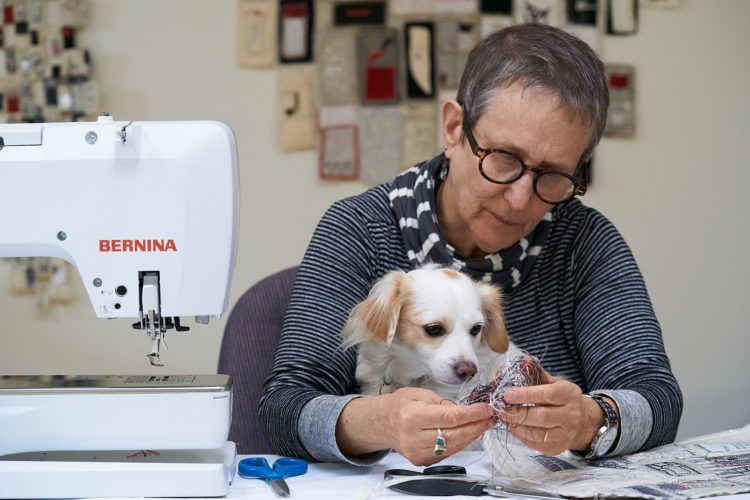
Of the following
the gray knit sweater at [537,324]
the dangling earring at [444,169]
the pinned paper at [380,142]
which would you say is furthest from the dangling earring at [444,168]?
the pinned paper at [380,142]

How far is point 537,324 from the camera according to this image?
1.92m

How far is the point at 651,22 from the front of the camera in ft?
12.6

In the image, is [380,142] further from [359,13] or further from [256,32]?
[256,32]

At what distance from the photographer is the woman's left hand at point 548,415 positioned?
Answer: 1.30 metres

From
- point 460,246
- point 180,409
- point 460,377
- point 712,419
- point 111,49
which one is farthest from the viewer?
point 712,419

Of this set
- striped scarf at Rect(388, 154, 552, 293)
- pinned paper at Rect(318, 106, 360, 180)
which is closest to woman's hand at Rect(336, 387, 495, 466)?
striped scarf at Rect(388, 154, 552, 293)

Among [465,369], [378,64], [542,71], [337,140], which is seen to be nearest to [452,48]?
[378,64]

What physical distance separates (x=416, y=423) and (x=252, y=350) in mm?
856

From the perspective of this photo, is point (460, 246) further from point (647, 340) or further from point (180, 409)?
point (180, 409)

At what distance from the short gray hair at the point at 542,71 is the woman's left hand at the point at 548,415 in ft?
1.77

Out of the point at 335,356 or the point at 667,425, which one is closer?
the point at 667,425

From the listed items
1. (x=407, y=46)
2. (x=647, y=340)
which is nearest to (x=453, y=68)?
(x=407, y=46)

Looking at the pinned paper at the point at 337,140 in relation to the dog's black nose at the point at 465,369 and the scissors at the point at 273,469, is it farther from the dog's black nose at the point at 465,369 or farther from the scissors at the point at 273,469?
the scissors at the point at 273,469

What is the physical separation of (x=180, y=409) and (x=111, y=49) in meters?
2.63
